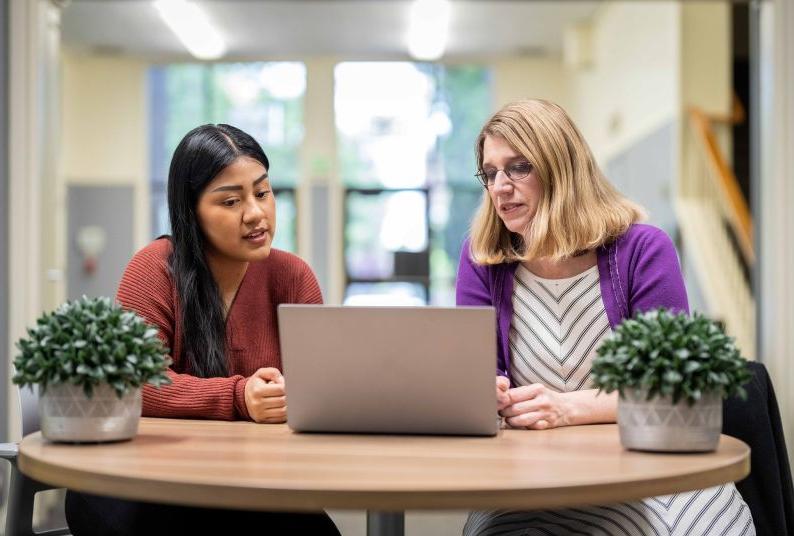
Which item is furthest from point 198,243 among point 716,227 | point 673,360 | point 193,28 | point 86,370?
point 193,28

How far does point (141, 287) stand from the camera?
204cm

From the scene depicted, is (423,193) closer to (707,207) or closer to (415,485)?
(707,207)

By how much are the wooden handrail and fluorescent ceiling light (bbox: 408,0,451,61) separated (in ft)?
10.4

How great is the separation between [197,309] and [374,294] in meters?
9.87

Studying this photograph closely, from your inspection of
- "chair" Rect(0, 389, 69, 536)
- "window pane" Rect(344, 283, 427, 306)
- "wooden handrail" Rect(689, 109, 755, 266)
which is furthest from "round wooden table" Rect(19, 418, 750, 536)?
"window pane" Rect(344, 283, 427, 306)

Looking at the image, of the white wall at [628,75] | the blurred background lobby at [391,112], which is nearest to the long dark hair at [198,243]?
the blurred background lobby at [391,112]

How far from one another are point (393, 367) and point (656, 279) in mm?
672

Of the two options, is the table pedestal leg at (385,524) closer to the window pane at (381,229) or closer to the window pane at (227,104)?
the window pane at (381,229)

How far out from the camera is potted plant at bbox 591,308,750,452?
138 centimetres

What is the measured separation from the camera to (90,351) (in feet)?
4.79

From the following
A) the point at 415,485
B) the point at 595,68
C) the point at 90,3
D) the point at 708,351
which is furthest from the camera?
the point at 595,68

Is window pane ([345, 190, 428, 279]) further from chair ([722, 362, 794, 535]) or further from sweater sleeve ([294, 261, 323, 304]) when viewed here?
chair ([722, 362, 794, 535])

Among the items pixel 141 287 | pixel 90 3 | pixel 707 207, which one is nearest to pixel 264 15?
pixel 90 3

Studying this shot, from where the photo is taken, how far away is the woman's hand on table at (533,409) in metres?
1.71
